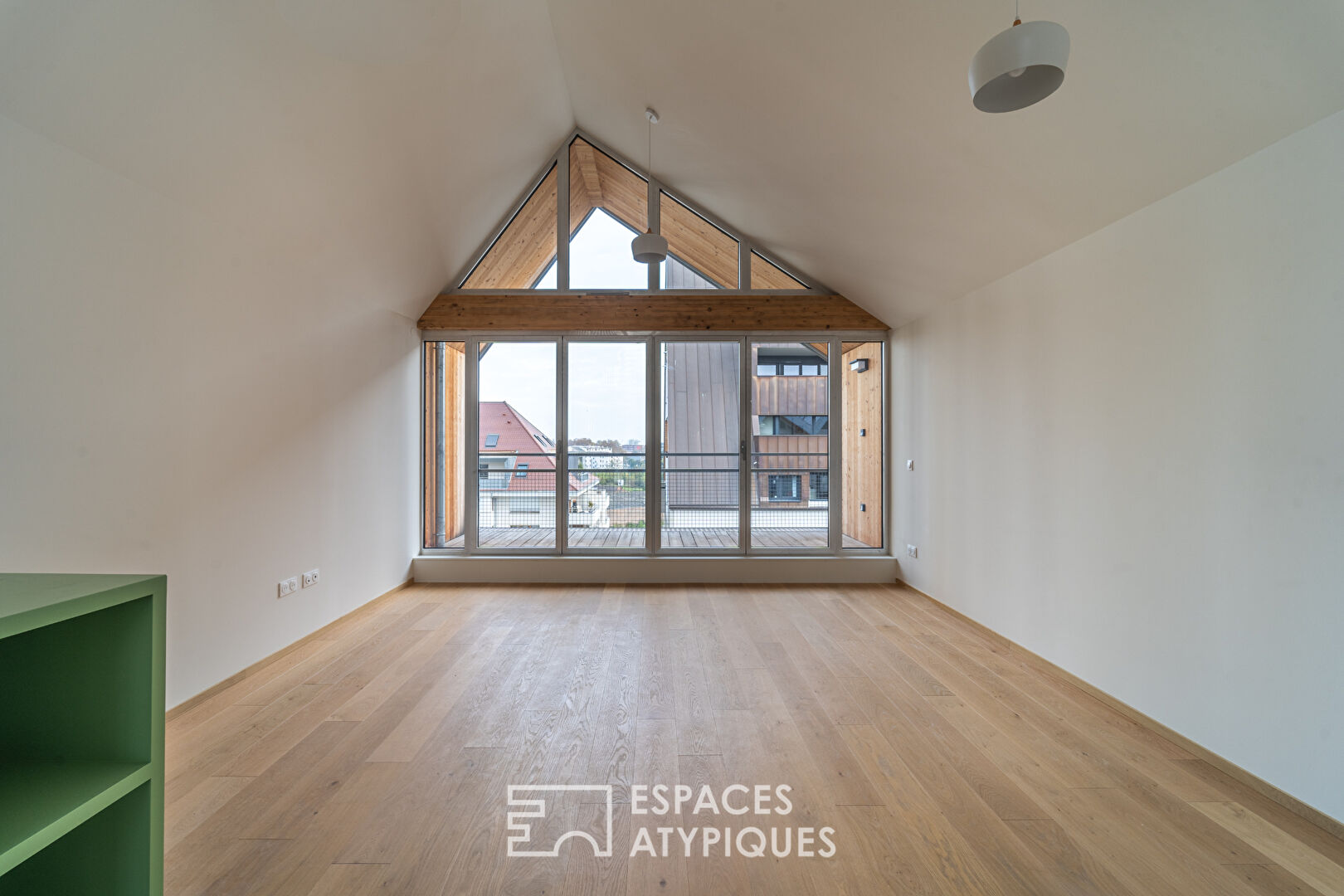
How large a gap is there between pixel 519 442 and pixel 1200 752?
493 cm

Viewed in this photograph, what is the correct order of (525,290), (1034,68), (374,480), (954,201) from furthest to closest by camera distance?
(525,290)
(374,480)
(954,201)
(1034,68)

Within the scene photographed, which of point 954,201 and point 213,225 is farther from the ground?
point 954,201

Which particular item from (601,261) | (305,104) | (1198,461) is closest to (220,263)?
(305,104)

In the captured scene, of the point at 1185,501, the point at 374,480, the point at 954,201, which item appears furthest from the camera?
the point at 374,480

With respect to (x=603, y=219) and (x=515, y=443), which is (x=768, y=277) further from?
(x=515, y=443)

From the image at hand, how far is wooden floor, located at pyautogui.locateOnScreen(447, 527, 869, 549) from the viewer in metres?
5.40

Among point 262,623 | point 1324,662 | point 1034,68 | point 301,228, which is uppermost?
point 301,228

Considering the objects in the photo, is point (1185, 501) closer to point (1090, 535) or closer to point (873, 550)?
point (1090, 535)

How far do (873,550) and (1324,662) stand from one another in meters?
3.54

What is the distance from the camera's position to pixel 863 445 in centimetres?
559

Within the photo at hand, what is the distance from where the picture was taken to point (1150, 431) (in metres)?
2.58

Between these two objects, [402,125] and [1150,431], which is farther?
[402,125]

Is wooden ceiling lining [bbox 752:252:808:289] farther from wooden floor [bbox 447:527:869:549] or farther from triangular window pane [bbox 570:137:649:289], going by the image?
wooden floor [bbox 447:527:869:549]

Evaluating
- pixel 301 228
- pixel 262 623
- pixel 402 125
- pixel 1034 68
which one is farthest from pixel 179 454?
pixel 1034 68
